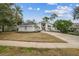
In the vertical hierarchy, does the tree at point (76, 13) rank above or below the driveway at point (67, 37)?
above

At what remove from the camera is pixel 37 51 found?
15.9ft

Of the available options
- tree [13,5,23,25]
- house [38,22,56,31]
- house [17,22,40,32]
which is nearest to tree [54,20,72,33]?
house [38,22,56,31]

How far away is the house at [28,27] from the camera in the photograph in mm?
4859

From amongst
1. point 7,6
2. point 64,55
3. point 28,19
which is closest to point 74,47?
point 64,55

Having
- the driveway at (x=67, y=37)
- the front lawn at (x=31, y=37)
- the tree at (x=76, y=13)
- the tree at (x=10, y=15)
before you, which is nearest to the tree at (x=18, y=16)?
the tree at (x=10, y=15)

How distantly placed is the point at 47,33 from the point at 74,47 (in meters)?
0.37

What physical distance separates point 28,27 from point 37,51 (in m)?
0.32

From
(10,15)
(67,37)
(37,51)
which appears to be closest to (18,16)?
(10,15)

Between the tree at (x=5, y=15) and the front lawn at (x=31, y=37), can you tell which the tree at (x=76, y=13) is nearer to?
the front lawn at (x=31, y=37)

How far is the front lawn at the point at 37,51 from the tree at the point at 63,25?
0.25 metres

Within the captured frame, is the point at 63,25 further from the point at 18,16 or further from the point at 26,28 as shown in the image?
the point at 18,16

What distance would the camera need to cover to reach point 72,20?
485 centimetres

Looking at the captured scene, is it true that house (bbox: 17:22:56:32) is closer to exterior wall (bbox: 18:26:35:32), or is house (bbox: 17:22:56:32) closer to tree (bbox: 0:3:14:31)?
exterior wall (bbox: 18:26:35:32)

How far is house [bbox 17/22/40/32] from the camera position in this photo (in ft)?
15.9
